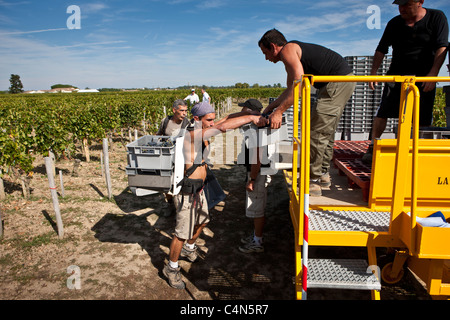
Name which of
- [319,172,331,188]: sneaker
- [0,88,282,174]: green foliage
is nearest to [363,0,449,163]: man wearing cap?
[319,172,331,188]: sneaker

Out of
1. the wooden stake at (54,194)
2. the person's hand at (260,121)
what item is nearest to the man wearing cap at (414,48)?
the person's hand at (260,121)

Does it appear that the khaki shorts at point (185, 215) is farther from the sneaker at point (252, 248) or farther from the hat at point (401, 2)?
the hat at point (401, 2)

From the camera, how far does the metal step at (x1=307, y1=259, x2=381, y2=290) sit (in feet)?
8.16

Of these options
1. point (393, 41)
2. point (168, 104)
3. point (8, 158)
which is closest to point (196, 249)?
point (393, 41)

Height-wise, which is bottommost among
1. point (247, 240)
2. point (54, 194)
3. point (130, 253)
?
point (130, 253)

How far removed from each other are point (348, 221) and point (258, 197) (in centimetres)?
162

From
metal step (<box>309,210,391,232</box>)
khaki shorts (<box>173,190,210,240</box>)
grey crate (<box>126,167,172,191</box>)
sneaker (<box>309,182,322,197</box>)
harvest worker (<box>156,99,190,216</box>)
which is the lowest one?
khaki shorts (<box>173,190,210,240</box>)

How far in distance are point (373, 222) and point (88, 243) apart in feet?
14.1

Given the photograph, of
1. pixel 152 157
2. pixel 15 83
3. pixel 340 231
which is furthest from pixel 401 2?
pixel 15 83

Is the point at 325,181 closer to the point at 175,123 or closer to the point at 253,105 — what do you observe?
the point at 253,105

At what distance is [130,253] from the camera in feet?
15.3

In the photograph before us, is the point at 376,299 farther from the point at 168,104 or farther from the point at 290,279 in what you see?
the point at 168,104

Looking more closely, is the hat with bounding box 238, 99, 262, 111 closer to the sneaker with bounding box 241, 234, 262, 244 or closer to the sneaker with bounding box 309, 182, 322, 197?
the sneaker with bounding box 309, 182, 322, 197

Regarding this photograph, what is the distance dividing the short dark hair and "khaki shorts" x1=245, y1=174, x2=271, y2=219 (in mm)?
1732
